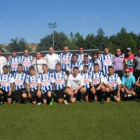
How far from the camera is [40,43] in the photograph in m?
69.1

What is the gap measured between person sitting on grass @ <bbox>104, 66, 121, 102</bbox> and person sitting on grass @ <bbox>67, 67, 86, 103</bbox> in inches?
27.2

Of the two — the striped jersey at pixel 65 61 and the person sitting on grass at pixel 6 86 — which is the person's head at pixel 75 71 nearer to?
the striped jersey at pixel 65 61

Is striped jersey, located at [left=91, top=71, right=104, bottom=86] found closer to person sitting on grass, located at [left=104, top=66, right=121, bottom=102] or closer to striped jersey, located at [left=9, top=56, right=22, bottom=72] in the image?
person sitting on grass, located at [left=104, top=66, right=121, bottom=102]

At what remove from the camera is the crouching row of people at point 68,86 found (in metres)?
6.49

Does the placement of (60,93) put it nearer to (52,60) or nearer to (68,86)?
(68,86)

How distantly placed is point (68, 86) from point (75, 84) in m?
0.21

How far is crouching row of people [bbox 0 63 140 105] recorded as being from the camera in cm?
649

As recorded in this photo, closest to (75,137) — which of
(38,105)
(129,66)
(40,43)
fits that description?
(38,105)

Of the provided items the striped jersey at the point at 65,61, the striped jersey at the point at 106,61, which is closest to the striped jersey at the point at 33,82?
the striped jersey at the point at 65,61

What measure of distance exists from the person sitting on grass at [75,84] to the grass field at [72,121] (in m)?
0.33

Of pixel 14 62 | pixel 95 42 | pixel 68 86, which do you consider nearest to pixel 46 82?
pixel 68 86

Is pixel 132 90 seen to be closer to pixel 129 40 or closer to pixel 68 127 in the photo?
pixel 68 127

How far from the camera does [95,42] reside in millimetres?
61156

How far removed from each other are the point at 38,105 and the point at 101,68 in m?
2.49
